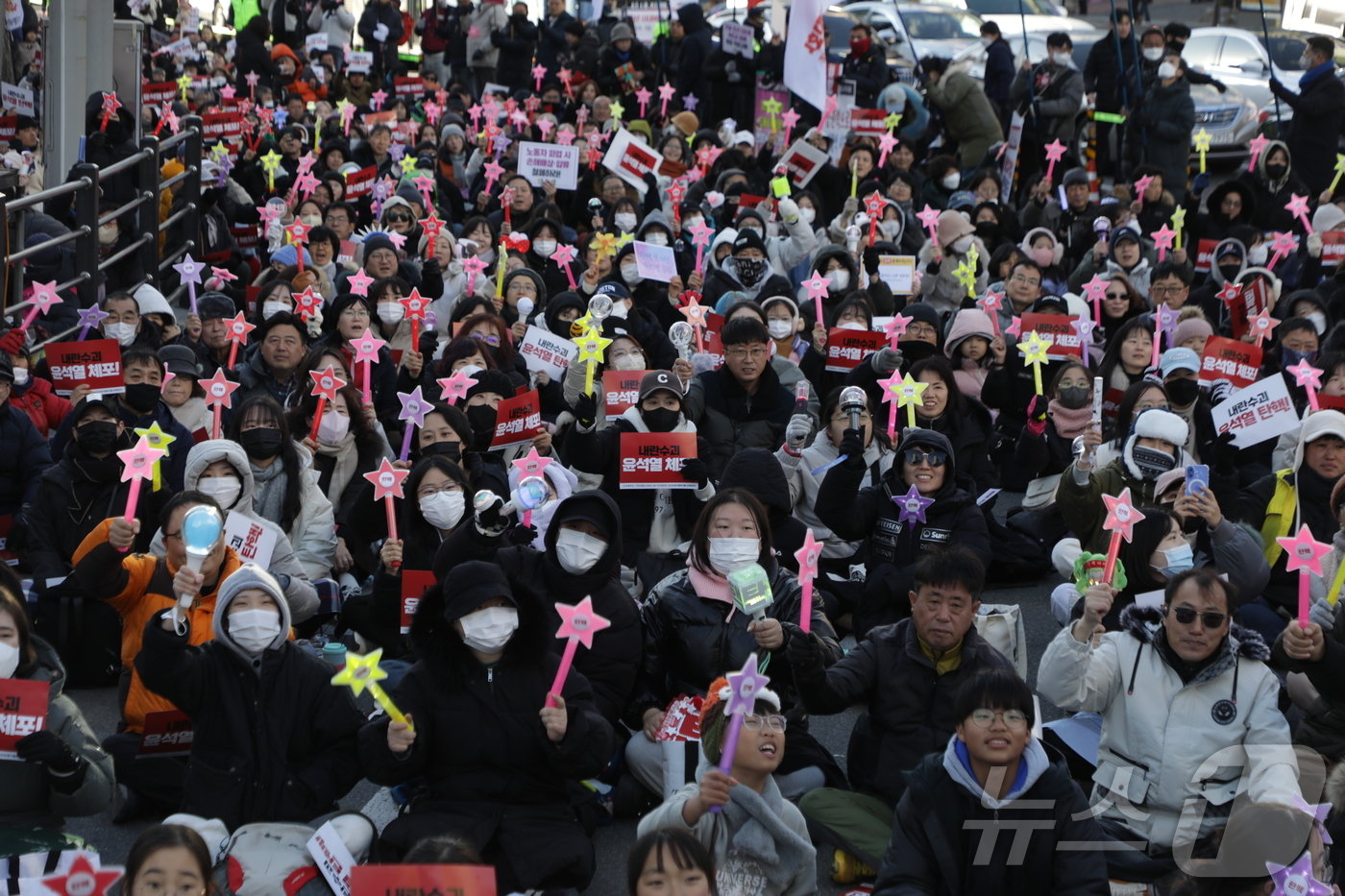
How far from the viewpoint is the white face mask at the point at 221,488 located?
6770 mm

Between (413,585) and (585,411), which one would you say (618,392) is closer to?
(585,411)

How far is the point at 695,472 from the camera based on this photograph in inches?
295

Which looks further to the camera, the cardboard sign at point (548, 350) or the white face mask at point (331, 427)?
the cardboard sign at point (548, 350)

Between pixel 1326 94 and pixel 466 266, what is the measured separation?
7787 millimetres

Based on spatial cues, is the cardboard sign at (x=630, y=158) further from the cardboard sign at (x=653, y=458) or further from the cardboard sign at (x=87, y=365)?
the cardboard sign at (x=653, y=458)

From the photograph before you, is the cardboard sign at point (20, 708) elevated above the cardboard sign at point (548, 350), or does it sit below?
below

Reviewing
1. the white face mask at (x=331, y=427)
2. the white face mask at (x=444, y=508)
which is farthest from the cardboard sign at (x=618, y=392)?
the white face mask at (x=444, y=508)

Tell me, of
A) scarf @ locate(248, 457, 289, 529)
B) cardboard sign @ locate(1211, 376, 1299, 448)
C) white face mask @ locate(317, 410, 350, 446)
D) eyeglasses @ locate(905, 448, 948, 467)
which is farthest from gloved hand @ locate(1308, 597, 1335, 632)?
white face mask @ locate(317, 410, 350, 446)

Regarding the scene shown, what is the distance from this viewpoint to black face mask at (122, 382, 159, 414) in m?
8.16

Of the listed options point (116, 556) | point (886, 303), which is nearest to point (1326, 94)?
point (886, 303)

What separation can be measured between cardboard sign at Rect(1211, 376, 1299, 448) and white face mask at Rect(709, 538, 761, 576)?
10.2ft

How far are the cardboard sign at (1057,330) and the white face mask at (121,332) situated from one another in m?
5.04

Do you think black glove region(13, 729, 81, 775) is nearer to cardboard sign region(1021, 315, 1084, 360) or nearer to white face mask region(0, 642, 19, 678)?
white face mask region(0, 642, 19, 678)

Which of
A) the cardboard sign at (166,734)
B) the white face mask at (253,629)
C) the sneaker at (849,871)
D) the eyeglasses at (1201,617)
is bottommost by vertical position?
the sneaker at (849,871)
